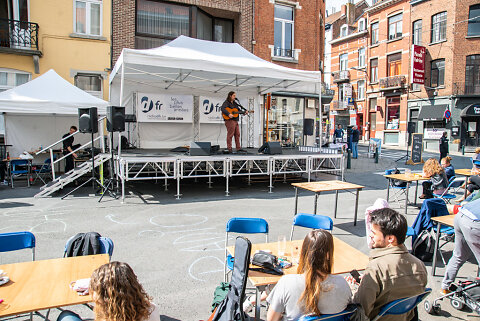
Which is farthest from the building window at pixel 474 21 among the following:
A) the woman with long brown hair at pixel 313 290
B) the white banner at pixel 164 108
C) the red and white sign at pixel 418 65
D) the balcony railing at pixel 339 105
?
the woman with long brown hair at pixel 313 290

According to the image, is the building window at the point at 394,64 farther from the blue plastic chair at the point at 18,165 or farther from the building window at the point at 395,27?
the blue plastic chair at the point at 18,165

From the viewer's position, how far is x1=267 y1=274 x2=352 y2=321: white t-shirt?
2.17 meters

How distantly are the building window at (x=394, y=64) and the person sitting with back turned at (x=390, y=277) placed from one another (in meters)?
31.3

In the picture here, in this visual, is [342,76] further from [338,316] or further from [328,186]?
[338,316]

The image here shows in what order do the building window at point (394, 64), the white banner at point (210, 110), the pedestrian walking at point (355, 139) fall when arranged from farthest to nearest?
1. the building window at point (394, 64)
2. the pedestrian walking at point (355, 139)
3. the white banner at point (210, 110)

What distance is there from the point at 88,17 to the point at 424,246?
13778 mm

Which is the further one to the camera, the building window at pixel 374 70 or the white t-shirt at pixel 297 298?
the building window at pixel 374 70

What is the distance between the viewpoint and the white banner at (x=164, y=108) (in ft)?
42.9

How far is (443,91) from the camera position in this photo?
84.8ft

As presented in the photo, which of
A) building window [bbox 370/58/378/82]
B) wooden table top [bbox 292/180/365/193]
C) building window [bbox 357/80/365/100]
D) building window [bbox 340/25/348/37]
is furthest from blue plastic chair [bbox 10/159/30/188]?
building window [bbox 340/25/348/37]

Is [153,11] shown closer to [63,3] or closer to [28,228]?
[63,3]

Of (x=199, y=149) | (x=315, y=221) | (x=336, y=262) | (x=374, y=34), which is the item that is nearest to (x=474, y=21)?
(x=374, y=34)

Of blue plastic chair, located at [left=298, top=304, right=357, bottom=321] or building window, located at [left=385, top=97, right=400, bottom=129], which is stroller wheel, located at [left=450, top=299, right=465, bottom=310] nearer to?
blue plastic chair, located at [left=298, top=304, right=357, bottom=321]

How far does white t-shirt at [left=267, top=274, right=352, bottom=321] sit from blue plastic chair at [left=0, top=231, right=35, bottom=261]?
2.60m
